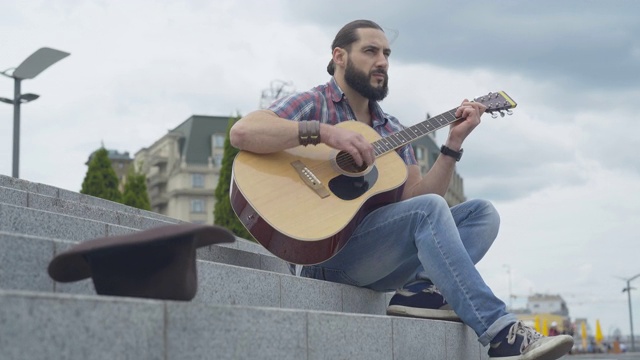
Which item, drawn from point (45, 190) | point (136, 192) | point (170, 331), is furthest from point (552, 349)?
point (136, 192)

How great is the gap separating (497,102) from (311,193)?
1424 millimetres

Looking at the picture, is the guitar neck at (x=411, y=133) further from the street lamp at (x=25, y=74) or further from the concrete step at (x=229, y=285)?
the street lamp at (x=25, y=74)

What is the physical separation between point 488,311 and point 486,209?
0.78m

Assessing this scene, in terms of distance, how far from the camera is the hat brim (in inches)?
101

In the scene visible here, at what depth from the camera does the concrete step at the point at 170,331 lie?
211cm

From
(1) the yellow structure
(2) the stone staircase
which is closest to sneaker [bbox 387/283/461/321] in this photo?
(2) the stone staircase

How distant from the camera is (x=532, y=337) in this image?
4.17 metres

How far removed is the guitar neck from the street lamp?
10300mm

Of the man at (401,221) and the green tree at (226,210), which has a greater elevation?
the green tree at (226,210)

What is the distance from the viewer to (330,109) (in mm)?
5223

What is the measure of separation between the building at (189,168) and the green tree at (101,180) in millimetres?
36326

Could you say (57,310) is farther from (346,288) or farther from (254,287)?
(346,288)

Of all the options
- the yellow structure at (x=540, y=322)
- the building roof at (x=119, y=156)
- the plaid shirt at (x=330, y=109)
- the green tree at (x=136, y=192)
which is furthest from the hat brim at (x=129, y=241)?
the building roof at (x=119, y=156)

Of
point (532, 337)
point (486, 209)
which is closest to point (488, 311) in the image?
point (532, 337)
